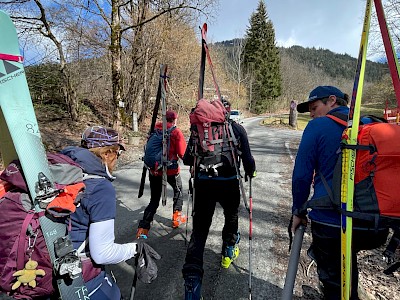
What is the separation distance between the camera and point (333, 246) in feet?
6.23

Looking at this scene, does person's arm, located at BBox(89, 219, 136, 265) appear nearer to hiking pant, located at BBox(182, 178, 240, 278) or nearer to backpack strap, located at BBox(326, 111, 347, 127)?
hiking pant, located at BBox(182, 178, 240, 278)

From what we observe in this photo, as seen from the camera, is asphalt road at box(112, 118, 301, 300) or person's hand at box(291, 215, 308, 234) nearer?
person's hand at box(291, 215, 308, 234)

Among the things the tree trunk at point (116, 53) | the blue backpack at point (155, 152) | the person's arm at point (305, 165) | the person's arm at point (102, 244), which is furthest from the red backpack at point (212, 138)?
the tree trunk at point (116, 53)

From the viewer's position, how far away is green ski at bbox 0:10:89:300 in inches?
60.6

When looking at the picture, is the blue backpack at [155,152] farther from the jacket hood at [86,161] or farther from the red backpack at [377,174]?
the red backpack at [377,174]

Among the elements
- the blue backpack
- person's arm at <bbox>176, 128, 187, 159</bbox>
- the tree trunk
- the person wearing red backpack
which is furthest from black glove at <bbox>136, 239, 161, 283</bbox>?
the tree trunk

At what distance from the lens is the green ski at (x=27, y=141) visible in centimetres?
154

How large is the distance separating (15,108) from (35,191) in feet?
2.10

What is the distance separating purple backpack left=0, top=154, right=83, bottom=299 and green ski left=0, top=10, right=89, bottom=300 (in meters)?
0.04

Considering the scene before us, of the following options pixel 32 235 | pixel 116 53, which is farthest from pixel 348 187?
pixel 116 53

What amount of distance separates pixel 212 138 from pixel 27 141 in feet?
5.65

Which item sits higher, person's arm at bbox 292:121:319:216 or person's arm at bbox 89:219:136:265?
person's arm at bbox 292:121:319:216

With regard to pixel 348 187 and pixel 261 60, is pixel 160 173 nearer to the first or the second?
pixel 348 187

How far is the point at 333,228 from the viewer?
187 centimetres
